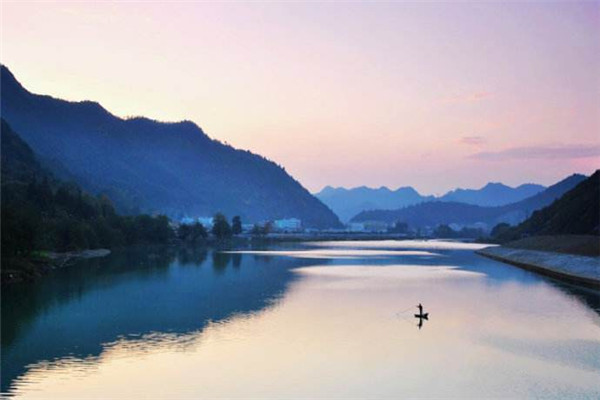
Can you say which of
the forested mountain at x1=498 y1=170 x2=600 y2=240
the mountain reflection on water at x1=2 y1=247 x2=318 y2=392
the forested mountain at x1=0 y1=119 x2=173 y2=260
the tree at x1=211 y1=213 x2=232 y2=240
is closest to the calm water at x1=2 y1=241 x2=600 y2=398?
the mountain reflection on water at x1=2 y1=247 x2=318 y2=392

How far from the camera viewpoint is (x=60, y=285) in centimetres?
4691

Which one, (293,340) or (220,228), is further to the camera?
(220,228)

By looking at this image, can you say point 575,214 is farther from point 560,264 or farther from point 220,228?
point 220,228

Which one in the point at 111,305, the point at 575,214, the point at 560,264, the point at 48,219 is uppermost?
the point at 575,214

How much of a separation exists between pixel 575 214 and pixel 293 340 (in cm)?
8409

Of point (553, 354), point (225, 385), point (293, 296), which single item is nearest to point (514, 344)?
point (553, 354)

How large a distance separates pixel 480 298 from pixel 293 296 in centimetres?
1364

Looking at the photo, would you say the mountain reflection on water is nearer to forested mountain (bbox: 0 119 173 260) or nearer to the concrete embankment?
forested mountain (bbox: 0 119 173 260)

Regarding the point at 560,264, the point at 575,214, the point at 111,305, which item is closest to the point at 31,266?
the point at 111,305

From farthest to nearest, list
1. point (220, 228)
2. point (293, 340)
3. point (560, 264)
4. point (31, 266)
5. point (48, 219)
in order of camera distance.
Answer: point (220, 228)
point (48, 219)
point (560, 264)
point (31, 266)
point (293, 340)

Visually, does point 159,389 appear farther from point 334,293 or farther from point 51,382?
point 334,293

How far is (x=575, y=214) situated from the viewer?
323 feet

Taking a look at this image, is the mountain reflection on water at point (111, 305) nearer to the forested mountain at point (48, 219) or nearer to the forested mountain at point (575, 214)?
the forested mountain at point (48, 219)

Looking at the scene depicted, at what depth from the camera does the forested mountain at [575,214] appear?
9069 cm
